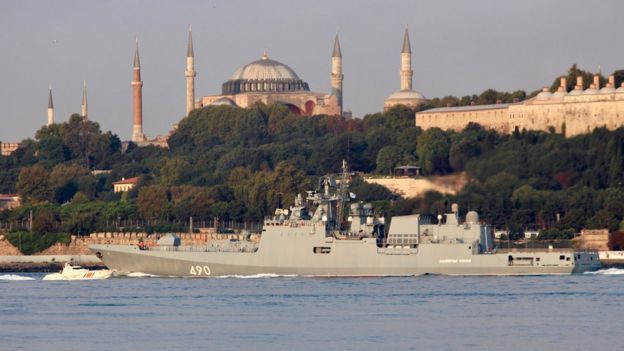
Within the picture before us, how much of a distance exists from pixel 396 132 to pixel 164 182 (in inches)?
662

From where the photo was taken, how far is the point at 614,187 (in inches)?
3802

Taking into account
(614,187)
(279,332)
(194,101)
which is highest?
(194,101)

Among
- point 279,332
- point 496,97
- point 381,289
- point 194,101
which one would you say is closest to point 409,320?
point 279,332

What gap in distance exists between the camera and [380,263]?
69438 mm

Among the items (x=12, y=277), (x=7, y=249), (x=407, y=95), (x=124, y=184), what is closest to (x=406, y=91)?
(x=407, y=95)

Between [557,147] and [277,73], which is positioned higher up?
[277,73]

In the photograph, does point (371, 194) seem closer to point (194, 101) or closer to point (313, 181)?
point (313, 181)

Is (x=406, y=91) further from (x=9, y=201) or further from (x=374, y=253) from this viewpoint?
(x=374, y=253)

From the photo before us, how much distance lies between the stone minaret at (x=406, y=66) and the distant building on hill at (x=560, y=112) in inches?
672

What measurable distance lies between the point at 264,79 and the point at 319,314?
103291 mm

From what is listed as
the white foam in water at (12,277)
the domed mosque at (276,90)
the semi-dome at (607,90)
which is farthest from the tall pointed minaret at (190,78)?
the white foam in water at (12,277)

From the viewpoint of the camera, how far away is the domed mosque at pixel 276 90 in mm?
152000

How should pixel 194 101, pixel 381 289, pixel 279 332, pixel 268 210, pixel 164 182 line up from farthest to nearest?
pixel 194 101 < pixel 164 182 < pixel 268 210 < pixel 381 289 < pixel 279 332

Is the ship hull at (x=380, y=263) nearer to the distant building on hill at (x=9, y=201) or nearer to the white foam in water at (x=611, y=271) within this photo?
the white foam in water at (x=611, y=271)
